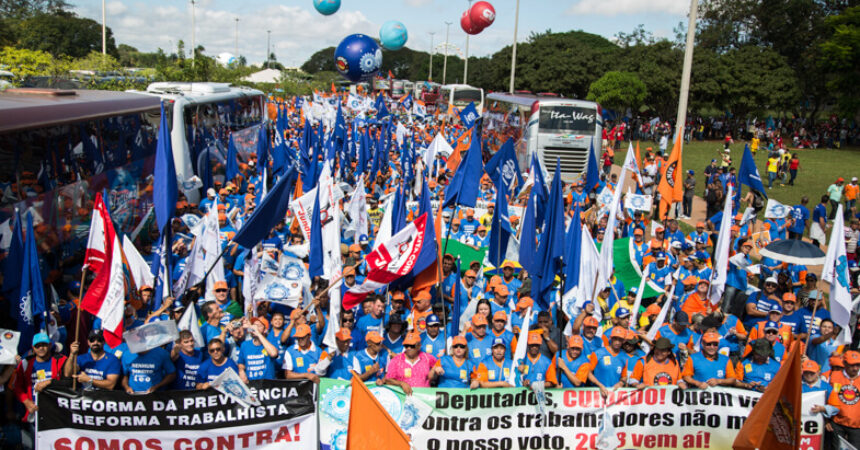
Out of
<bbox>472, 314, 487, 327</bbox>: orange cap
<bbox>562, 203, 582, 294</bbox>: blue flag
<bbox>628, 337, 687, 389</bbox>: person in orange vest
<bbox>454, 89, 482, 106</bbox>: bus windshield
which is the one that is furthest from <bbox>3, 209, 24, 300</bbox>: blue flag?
<bbox>454, 89, 482, 106</bbox>: bus windshield

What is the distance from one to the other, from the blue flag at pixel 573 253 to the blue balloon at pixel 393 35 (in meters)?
27.2

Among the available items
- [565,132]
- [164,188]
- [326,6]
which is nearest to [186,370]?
[164,188]

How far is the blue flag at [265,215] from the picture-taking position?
7406mm

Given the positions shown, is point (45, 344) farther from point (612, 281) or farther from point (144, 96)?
point (144, 96)

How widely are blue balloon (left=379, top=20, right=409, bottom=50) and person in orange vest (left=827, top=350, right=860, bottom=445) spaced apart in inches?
1174

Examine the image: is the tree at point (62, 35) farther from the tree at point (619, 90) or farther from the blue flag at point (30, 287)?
the blue flag at point (30, 287)

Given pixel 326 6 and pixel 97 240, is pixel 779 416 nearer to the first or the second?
pixel 97 240

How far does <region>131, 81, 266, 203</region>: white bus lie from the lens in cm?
1515

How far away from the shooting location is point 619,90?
38969 mm

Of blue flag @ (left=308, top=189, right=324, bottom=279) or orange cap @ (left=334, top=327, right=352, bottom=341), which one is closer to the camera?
orange cap @ (left=334, top=327, right=352, bottom=341)

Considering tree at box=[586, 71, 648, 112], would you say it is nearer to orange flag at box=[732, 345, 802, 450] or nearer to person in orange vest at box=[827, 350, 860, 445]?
person in orange vest at box=[827, 350, 860, 445]

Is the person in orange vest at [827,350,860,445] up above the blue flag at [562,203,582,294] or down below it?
below

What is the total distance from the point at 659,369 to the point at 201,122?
545 inches

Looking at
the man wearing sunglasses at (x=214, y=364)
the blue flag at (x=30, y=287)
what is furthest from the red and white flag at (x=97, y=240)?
the man wearing sunglasses at (x=214, y=364)
